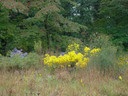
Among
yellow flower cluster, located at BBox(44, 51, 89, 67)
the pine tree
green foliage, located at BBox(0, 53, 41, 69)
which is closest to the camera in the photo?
yellow flower cluster, located at BBox(44, 51, 89, 67)

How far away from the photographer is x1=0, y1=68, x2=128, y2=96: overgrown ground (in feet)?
12.9

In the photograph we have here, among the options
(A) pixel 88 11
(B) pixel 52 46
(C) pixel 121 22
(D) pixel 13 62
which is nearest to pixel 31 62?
(D) pixel 13 62

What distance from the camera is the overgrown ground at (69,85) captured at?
12.9 ft

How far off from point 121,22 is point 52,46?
6.75 meters

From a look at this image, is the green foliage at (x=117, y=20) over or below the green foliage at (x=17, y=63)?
over

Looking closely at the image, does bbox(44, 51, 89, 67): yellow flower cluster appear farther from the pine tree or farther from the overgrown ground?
the pine tree

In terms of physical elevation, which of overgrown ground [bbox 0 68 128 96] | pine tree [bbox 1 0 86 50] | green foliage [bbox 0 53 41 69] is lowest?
overgrown ground [bbox 0 68 128 96]

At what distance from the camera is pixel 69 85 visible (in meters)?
4.57

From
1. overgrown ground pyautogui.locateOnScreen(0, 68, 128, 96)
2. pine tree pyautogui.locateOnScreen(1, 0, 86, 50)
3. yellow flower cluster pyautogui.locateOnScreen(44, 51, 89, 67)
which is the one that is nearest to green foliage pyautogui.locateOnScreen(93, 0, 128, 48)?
pine tree pyautogui.locateOnScreen(1, 0, 86, 50)

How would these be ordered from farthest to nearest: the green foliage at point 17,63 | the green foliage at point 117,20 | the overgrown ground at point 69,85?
1. the green foliage at point 117,20
2. the green foliage at point 17,63
3. the overgrown ground at point 69,85

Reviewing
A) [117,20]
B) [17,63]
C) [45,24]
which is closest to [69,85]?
[17,63]

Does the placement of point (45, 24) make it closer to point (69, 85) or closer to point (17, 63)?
point (17, 63)

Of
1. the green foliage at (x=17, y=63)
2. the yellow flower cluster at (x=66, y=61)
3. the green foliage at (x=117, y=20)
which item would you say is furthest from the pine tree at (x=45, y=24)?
the green foliage at (x=117, y=20)

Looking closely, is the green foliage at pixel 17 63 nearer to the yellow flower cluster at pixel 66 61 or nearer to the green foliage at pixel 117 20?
the yellow flower cluster at pixel 66 61
